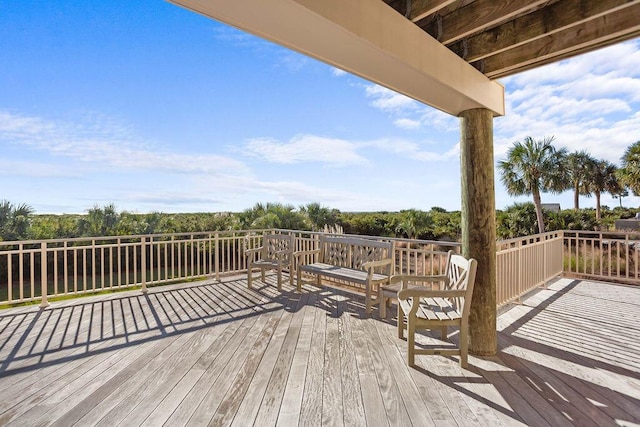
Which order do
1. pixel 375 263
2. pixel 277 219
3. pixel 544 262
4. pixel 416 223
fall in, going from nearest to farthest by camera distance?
pixel 375 263 < pixel 544 262 < pixel 277 219 < pixel 416 223

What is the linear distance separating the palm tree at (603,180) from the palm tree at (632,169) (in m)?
6.45

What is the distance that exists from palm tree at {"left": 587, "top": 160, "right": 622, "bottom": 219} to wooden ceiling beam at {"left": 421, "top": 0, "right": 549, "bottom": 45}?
83.8 feet

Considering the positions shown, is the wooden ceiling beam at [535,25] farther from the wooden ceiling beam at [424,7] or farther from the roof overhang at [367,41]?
the wooden ceiling beam at [424,7]

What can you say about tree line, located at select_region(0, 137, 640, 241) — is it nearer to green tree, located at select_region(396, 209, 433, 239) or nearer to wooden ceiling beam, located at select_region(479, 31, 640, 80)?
green tree, located at select_region(396, 209, 433, 239)

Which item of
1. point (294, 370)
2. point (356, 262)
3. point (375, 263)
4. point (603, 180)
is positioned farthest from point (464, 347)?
point (603, 180)

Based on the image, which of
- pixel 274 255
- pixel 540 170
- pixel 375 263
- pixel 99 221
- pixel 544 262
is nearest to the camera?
pixel 375 263

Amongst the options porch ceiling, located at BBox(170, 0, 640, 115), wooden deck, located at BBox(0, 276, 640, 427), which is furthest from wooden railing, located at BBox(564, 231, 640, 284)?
porch ceiling, located at BBox(170, 0, 640, 115)

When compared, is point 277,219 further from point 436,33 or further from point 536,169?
point 536,169

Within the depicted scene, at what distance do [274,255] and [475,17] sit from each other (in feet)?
14.3

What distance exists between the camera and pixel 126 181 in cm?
1391

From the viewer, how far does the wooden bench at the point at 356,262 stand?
13.0 ft

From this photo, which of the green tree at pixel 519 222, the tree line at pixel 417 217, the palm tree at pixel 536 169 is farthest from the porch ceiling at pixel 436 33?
the green tree at pixel 519 222

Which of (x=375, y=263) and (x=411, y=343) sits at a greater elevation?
(x=375, y=263)

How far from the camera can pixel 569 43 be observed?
2.36m
